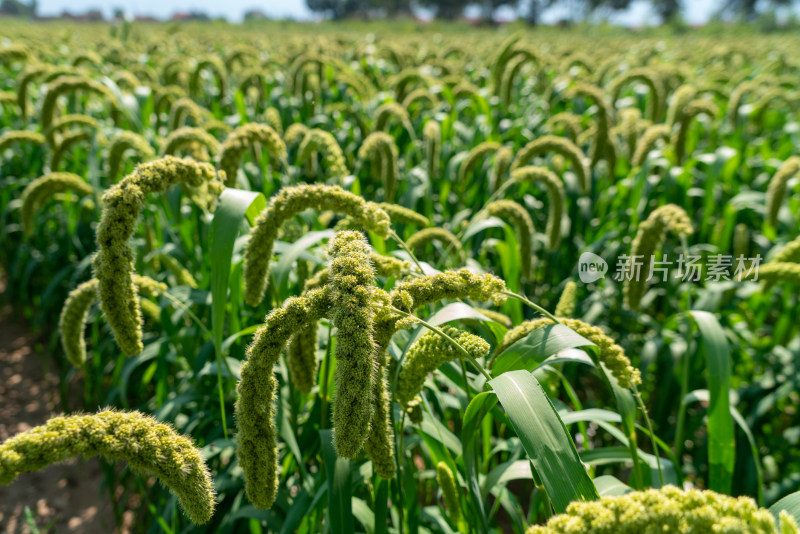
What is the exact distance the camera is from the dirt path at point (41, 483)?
11.5ft

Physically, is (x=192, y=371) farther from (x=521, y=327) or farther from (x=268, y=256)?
(x=521, y=327)

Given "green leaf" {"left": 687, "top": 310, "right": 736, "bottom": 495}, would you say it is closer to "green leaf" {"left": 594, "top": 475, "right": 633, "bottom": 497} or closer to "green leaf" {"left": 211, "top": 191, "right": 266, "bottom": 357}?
"green leaf" {"left": 594, "top": 475, "right": 633, "bottom": 497}

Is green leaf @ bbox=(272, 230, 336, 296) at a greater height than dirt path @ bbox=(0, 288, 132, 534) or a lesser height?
greater

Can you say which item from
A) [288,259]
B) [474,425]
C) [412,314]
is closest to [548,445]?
[474,425]

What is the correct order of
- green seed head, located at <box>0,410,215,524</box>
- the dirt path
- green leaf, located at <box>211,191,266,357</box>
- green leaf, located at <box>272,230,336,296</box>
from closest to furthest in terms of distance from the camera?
green seed head, located at <box>0,410,215,524</box> → green leaf, located at <box>211,191,266,357</box> → green leaf, located at <box>272,230,336,296</box> → the dirt path

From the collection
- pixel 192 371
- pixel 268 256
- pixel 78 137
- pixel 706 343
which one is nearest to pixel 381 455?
pixel 268 256

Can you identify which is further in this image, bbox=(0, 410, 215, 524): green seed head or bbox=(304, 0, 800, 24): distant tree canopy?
bbox=(304, 0, 800, 24): distant tree canopy

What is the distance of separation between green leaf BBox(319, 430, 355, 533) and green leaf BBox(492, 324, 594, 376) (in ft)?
1.74

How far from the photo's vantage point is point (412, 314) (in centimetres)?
134

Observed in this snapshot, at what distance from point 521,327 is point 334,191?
0.61m

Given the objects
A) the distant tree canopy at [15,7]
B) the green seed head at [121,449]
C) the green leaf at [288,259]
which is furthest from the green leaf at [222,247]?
the distant tree canopy at [15,7]

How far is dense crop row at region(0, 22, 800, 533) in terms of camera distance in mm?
1128

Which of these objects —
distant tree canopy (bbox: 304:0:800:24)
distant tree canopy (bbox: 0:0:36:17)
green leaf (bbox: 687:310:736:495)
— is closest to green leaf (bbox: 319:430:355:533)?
green leaf (bbox: 687:310:736:495)

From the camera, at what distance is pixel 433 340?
135 cm
